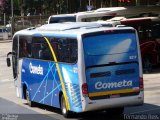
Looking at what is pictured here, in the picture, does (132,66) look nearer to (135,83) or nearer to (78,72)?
(135,83)

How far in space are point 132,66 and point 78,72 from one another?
1468 mm

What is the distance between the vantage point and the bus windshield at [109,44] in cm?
1354

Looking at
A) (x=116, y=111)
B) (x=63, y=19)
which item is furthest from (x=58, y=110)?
(x=63, y=19)

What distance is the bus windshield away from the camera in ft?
44.4

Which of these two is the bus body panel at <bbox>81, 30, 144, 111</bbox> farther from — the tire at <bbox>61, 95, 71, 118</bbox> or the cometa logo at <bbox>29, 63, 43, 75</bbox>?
the cometa logo at <bbox>29, 63, 43, 75</bbox>

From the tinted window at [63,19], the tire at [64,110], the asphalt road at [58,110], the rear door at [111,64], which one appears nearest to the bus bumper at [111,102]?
the rear door at [111,64]

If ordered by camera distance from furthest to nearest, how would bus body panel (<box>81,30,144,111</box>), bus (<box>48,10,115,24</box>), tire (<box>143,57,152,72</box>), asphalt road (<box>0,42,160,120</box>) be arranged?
bus (<box>48,10,115,24</box>) → tire (<box>143,57,152,72</box>) → asphalt road (<box>0,42,160,120</box>) → bus body panel (<box>81,30,144,111</box>)

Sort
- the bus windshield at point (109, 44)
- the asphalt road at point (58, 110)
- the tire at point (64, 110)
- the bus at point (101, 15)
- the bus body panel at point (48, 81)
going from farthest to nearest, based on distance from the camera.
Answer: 1. the bus at point (101, 15)
2. the asphalt road at point (58, 110)
3. the tire at point (64, 110)
4. the bus body panel at point (48, 81)
5. the bus windshield at point (109, 44)

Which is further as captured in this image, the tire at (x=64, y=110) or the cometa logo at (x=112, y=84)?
the tire at (x=64, y=110)

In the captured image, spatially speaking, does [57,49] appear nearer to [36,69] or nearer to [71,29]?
[71,29]

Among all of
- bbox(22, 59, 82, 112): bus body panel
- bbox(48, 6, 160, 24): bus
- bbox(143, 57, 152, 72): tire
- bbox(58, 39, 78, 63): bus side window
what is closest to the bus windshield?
bbox(58, 39, 78, 63): bus side window

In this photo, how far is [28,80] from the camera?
674 inches

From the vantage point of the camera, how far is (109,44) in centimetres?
1370

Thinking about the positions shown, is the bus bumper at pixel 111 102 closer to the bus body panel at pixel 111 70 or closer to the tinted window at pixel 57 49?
the bus body panel at pixel 111 70
